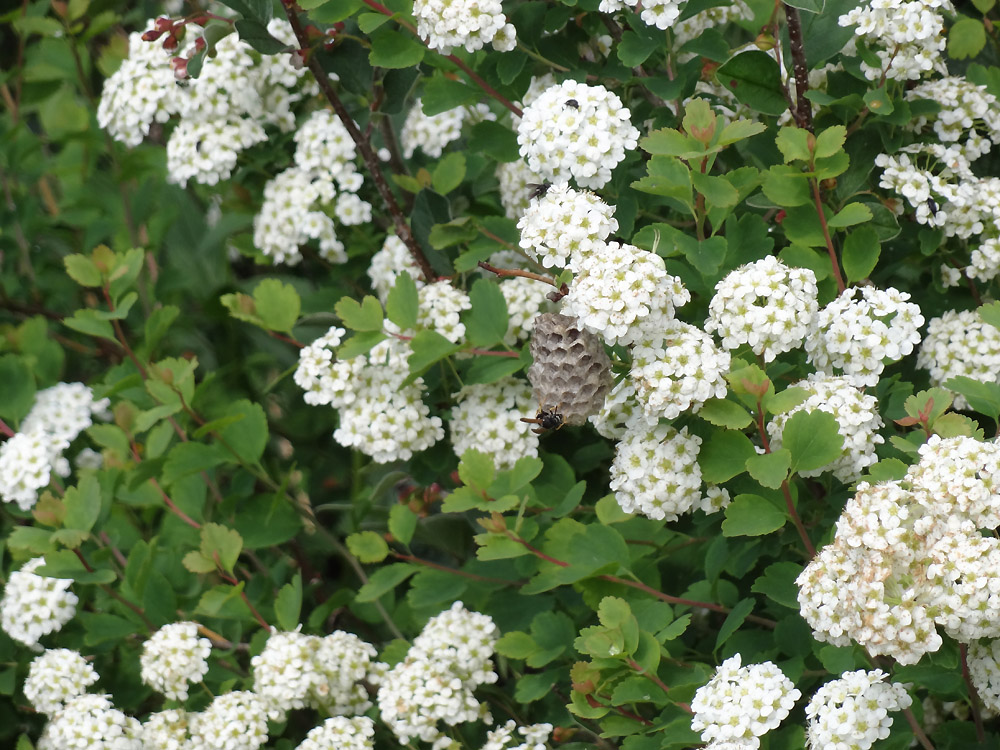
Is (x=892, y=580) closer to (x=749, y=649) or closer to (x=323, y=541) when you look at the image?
(x=749, y=649)

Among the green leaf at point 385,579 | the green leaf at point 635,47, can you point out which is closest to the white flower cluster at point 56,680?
the green leaf at point 385,579

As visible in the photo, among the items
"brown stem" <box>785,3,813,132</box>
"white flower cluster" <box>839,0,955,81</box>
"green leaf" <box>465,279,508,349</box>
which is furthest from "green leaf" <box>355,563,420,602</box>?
"white flower cluster" <box>839,0,955,81</box>

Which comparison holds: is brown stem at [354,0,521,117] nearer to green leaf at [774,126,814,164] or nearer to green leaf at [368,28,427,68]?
green leaf at [368,28,427,68]

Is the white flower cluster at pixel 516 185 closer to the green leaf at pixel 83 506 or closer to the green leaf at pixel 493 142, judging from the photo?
the green leaf at pixel 493 142

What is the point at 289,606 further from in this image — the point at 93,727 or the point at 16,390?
the point at 16,390

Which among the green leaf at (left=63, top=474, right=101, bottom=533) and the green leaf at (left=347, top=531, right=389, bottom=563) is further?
the green leaf at (left=63, top=474, right=101, bottom=533)

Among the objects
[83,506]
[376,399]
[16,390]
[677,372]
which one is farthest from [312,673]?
[16,390]
